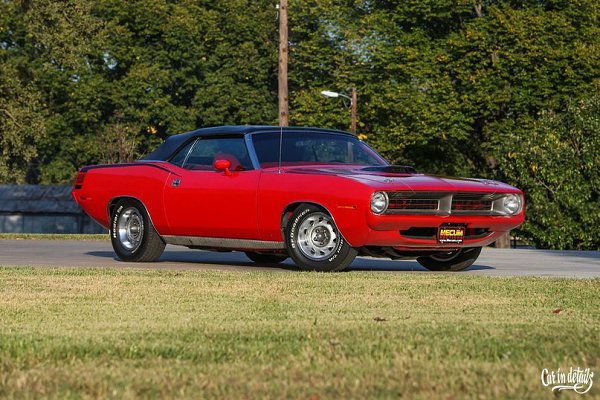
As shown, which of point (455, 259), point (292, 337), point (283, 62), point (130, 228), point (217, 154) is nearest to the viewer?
point (292, 337)

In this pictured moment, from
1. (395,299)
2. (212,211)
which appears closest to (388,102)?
(212,211)

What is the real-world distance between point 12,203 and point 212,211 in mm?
49536

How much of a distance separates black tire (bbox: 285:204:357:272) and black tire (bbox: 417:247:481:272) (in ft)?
5.53

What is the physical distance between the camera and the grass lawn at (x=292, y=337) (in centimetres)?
586

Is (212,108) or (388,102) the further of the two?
(212,108)

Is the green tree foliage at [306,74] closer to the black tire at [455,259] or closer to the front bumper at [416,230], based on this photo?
the black tire at [455,259]

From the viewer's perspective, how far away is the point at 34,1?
6009 cm

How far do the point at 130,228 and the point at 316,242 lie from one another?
321cm

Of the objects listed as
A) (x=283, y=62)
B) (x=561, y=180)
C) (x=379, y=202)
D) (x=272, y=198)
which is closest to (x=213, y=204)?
(x=272, y=198)

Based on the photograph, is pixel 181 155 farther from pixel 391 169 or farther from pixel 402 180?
pixel 402 180

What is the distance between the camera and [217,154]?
15.5 m

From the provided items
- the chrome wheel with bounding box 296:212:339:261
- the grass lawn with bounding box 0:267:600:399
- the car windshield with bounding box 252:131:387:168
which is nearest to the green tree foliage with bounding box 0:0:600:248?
the car windshield with bounding box 252:131:387:168

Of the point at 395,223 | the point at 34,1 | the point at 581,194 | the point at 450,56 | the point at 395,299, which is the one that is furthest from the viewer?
the point at 34,1

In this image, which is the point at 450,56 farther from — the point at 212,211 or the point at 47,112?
the point at 212,211
